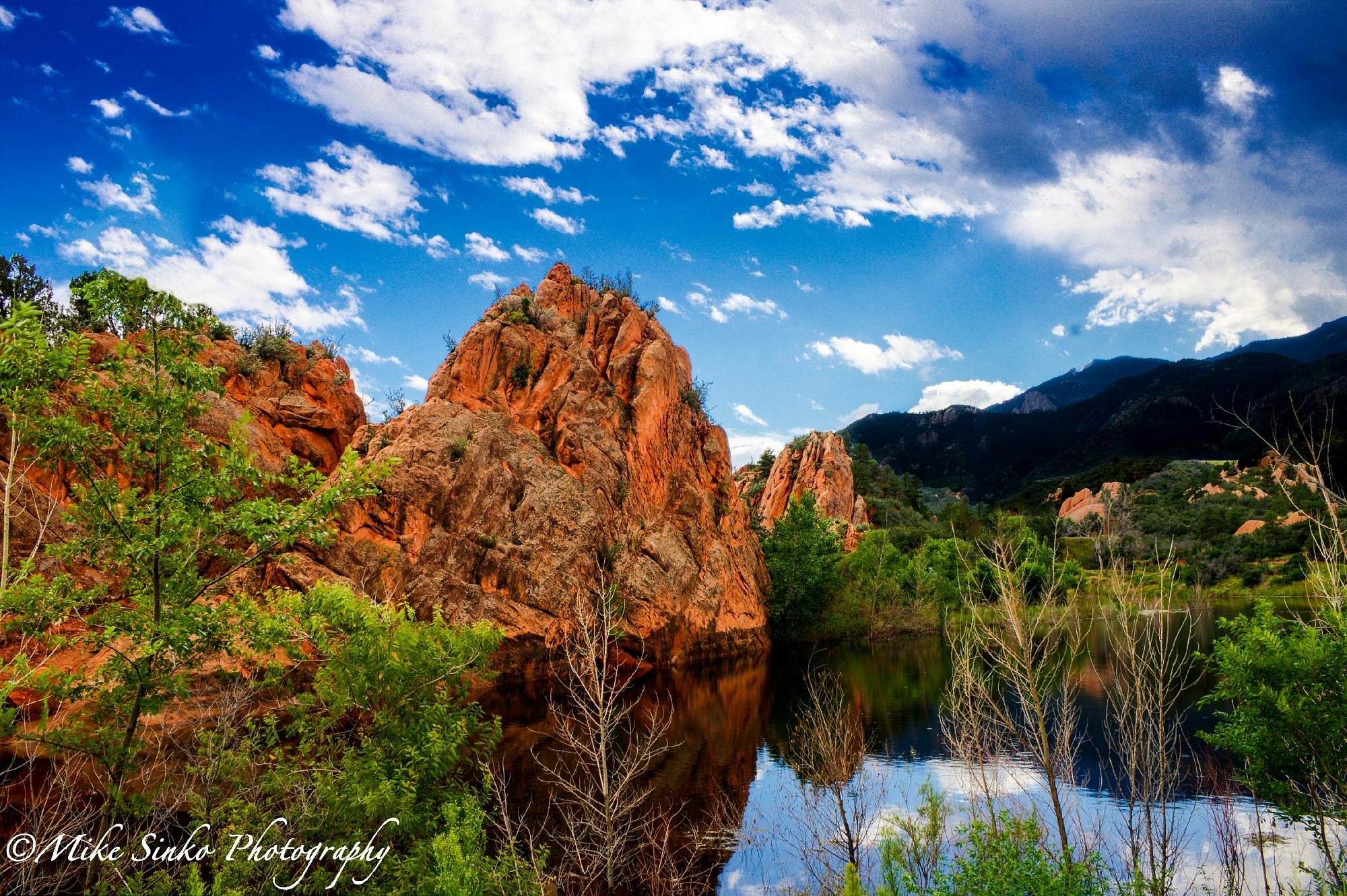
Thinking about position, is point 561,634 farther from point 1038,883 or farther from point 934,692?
point 1038,883

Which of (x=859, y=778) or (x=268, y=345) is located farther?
(x=268, y=345)

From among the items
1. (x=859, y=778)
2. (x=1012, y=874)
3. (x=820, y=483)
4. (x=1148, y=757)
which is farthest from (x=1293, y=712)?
(x=820, y=483)

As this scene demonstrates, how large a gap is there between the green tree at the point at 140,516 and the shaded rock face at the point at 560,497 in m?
25.8

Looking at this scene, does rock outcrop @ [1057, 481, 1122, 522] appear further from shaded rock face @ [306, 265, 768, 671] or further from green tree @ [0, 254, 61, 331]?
green tree @ [0, 254, 61, 331]

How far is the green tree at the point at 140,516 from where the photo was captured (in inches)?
357

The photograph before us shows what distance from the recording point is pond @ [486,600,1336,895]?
16.7 meters

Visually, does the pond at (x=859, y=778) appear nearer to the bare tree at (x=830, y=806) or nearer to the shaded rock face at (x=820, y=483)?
the bare tree at (x=830, y=806)

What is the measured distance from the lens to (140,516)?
30.4ft

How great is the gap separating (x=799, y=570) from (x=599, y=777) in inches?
1868

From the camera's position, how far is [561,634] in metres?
43.5

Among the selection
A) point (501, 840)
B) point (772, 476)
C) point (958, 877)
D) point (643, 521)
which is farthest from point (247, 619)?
point (772, 476)

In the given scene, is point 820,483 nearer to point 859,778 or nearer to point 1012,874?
point 859,778

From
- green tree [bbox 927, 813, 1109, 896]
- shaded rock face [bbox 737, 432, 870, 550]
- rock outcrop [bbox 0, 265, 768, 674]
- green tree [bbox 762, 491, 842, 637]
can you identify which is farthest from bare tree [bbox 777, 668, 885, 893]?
shaded rock face [bbox 737, 432, 870, 550]

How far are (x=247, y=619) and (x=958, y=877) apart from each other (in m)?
11.0
